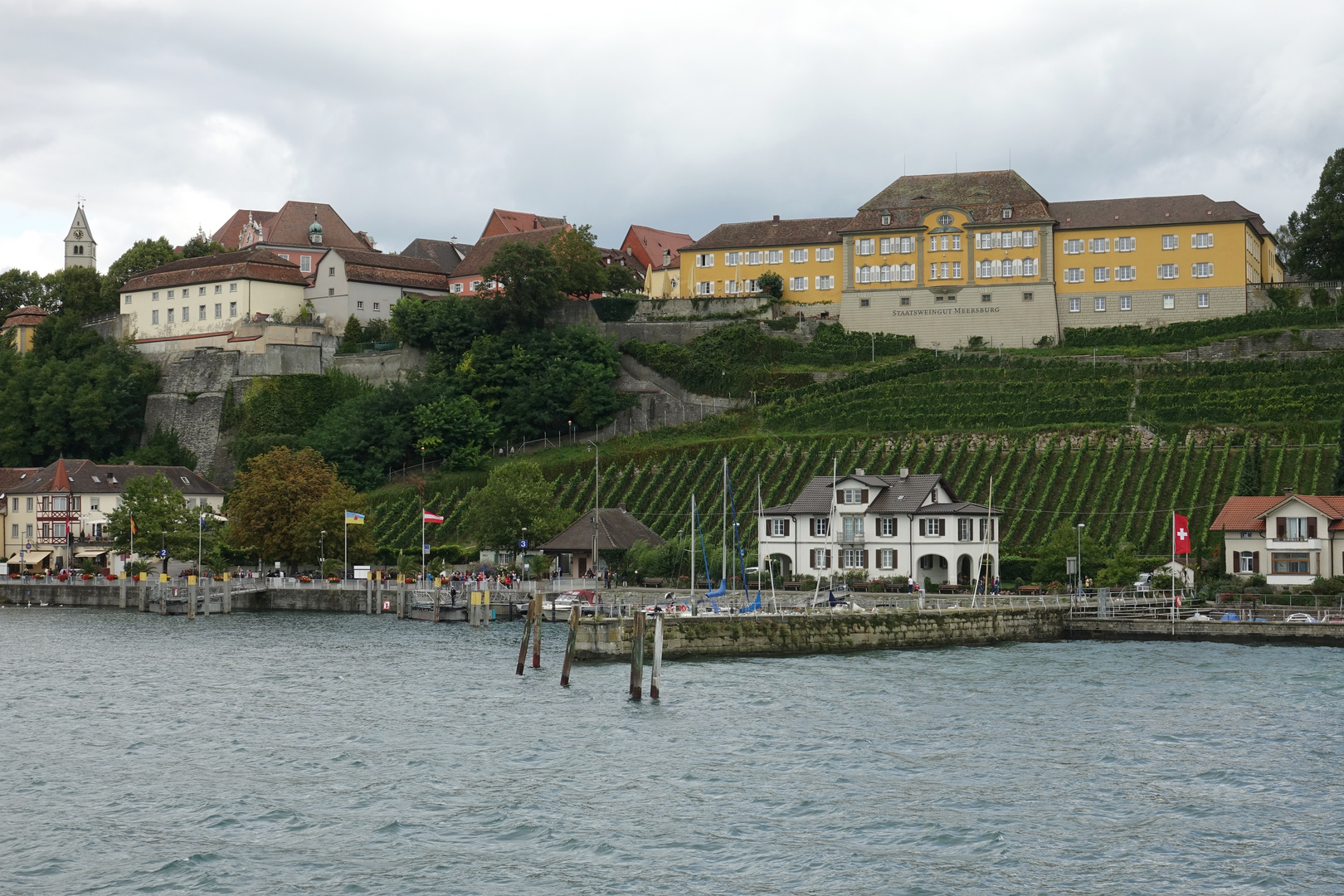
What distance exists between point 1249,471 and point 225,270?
69.2m

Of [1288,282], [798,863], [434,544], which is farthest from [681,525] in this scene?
[798,863]

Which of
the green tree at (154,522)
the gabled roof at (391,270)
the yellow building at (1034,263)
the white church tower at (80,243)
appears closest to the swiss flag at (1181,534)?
the yellow building at (1034,263)

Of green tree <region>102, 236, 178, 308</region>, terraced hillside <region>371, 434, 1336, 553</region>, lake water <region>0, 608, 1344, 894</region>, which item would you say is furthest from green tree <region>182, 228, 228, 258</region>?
lake water <region>0, 608, 1344, 894</region>

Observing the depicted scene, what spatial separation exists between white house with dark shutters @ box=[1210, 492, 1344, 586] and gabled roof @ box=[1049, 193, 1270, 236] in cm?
3452

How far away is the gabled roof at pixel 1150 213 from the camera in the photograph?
312ft

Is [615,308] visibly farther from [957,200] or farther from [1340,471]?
[1340,471]

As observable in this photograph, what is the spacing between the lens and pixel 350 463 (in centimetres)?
9638

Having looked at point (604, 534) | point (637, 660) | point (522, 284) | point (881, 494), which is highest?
point (522, 284)

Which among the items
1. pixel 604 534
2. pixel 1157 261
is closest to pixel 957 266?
pixel 1157 261

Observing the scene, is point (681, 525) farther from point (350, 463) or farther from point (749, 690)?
point (749, 690)

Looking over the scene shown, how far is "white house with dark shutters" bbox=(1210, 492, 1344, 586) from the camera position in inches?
2470

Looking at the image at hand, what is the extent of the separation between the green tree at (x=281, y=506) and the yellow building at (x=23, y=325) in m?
41.3

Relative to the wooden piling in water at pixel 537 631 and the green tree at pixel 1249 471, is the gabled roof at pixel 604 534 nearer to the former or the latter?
the wooden piling in water at pixel 537 631

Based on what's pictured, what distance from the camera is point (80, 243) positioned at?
155750mm
